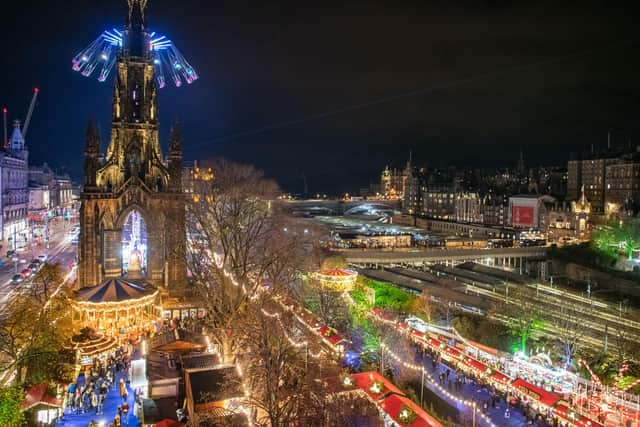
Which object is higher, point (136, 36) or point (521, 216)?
point (136, 36)

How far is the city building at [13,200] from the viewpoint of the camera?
62000mm

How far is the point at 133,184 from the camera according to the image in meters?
31.6

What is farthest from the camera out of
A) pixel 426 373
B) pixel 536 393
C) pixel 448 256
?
pixel 448 256

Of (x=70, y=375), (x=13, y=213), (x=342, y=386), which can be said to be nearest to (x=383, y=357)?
(x=342, y=386)

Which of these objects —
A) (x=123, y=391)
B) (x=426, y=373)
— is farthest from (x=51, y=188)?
(x=426, y=373)

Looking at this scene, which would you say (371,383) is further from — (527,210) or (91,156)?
(527,210)

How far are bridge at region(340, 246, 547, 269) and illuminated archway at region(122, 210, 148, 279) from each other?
2076 centimetres

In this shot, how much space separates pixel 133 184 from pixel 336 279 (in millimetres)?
13990

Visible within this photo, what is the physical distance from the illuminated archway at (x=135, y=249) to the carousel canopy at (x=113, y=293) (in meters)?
7.91

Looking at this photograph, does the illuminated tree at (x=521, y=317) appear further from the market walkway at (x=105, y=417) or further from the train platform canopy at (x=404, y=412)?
the market walkway at (x=105, y=417)

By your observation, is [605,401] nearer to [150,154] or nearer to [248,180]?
[248,180]

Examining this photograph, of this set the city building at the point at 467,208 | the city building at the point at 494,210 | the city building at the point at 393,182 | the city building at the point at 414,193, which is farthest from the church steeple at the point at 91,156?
the city building at the point at 393,182

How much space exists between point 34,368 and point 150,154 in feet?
55.6

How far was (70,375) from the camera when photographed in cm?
1989
